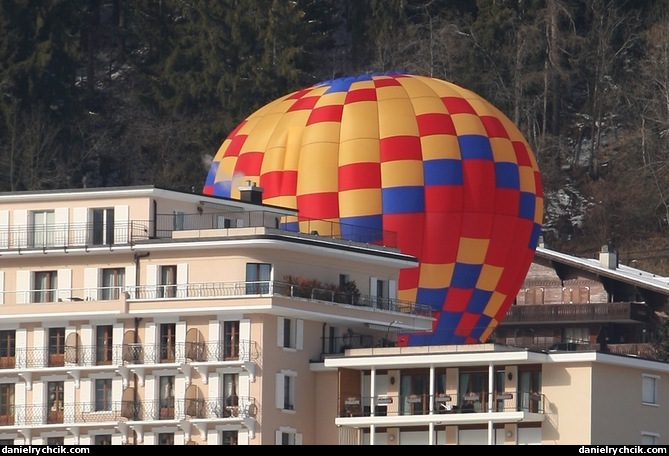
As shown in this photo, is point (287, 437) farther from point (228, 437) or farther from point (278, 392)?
point (228, 437)

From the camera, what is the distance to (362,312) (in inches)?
3888

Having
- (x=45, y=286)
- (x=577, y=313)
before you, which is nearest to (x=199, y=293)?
(x=45, y=286)

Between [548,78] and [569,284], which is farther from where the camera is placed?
[548,78]

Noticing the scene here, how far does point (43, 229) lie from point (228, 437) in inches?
411

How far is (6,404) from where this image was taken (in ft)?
323

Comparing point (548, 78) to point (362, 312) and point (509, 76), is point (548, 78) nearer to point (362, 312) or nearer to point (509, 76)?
point (509, 76)

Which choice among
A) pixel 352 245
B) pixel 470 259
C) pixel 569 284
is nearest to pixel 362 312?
pixel 352 245

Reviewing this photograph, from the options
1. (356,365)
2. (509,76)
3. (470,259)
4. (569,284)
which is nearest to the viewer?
(356,365)

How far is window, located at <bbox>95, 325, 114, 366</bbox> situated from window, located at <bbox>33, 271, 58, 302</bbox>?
6.40ft

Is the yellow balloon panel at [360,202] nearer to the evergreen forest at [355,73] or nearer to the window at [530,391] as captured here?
the window at [530,391]

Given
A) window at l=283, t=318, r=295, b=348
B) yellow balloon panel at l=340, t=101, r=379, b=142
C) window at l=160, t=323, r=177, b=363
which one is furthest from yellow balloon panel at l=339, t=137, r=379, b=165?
window at l=160, t=323, r=177, b=363

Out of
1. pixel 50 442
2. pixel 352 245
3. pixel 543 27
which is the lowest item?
pixel 50 442

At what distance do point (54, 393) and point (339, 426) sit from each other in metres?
9.39

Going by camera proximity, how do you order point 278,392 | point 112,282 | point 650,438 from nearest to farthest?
point 650,438, point 278,392, point 112,282
